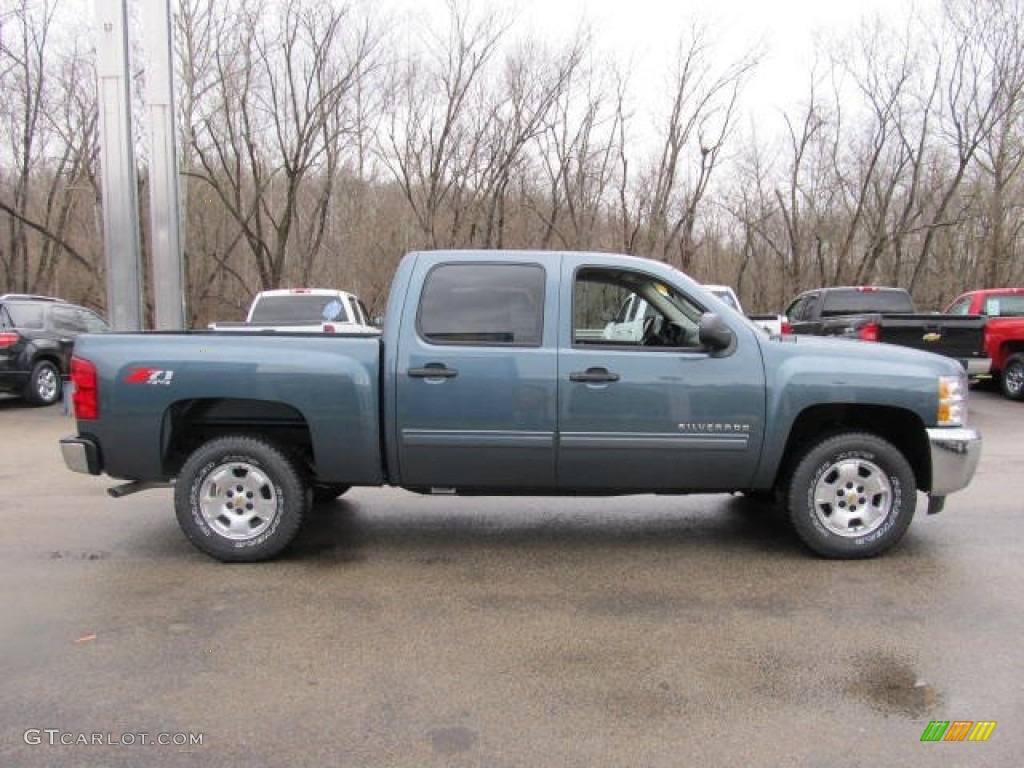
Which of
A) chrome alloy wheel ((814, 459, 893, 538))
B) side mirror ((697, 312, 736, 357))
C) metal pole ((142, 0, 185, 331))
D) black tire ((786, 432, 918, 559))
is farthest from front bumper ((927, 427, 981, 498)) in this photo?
metal pole ((142, 0, 185, 331))

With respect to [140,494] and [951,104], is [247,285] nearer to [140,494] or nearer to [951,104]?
[140,494]

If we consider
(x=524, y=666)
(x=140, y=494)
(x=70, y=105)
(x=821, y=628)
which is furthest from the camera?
(x=70, y=105)

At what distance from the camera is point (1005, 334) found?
1335cm

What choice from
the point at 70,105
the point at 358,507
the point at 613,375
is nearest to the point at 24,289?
the point at 70,105

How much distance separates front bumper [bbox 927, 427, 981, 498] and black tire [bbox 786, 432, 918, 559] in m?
0.17

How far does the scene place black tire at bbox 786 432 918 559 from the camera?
4.80 metres

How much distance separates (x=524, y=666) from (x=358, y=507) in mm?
3103

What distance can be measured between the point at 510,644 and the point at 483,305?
2075 mm

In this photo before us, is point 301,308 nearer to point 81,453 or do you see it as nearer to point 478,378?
point 81,453

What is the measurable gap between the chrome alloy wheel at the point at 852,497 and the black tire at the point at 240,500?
3294 mm

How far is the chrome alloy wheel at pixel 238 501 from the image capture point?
4.84 m

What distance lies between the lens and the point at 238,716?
3068 mm

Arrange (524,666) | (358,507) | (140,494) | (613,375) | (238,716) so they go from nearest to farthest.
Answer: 1. (238,716)
2. (524,666)
3. (613,375)
4. (358,507)
5. (140,494)

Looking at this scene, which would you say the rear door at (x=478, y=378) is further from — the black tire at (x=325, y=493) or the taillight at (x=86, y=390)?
the taillight at (x=86, y=390)
